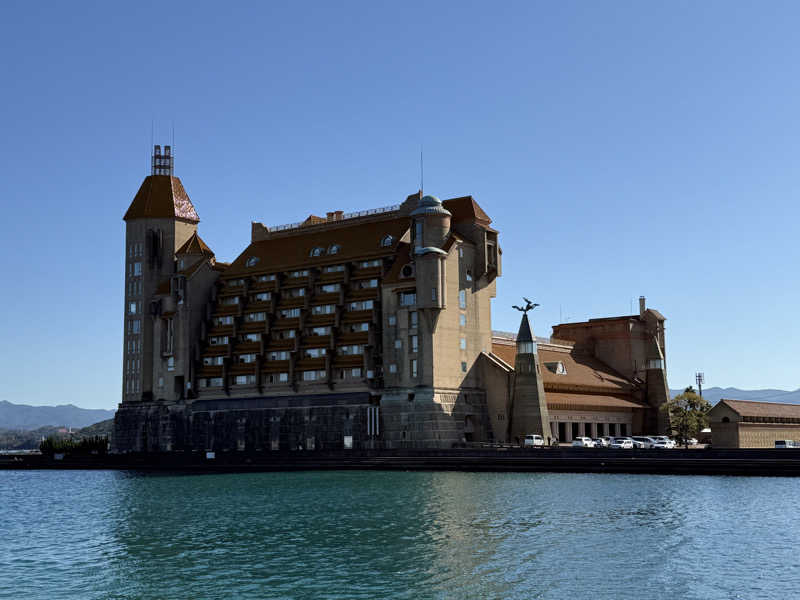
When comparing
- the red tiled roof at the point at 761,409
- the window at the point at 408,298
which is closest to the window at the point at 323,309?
the window at the point at 408,298

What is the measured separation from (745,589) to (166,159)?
136357 millimetres

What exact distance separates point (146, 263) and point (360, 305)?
39741mm

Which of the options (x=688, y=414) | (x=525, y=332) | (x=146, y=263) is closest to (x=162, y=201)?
(x=146, y=263)

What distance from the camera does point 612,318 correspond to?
158500mm

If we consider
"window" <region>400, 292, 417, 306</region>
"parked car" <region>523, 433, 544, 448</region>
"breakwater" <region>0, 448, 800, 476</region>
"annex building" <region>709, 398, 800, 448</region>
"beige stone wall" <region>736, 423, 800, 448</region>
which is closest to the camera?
"breakwater" <region>0, 448, 800, 476</region>

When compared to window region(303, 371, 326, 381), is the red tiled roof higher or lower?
lower

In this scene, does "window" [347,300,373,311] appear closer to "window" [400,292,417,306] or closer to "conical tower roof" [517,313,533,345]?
"window" [400,292,417,306]

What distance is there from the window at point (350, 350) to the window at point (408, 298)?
9.41 metres

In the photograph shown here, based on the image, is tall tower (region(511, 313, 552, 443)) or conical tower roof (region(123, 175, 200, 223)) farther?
conical tower roof (region(123, 175, 200, 223))

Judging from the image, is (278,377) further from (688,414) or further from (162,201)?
(688,414)

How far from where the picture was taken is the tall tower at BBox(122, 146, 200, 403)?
477 feet

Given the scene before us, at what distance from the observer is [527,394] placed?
117438 millimetres

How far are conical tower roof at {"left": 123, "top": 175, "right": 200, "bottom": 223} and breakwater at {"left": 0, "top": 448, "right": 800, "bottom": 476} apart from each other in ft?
133

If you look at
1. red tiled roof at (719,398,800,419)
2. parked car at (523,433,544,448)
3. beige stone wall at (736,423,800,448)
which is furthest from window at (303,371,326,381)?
red tiled roof at (719,398,800,419)
